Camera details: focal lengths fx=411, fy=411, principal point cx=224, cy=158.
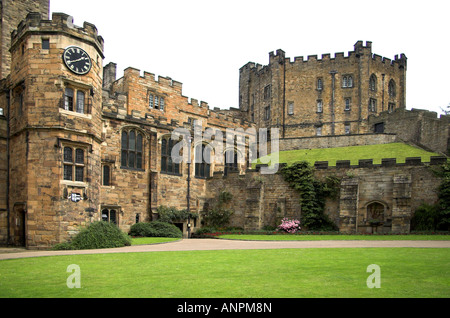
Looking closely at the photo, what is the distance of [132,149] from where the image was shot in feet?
97.4

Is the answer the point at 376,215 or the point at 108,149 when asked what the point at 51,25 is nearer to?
the point at 108,149

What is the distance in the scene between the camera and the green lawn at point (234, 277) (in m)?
8.42

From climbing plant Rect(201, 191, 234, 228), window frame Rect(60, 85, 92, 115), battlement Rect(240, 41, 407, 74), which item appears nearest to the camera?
window frame Rect(60, 85, 92, 115)

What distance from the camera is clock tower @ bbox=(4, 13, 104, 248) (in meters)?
20.9

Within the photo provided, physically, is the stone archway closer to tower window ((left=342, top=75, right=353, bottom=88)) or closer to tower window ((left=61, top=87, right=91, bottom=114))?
tower window ((left=61, top=87, right=91, bottom=114))

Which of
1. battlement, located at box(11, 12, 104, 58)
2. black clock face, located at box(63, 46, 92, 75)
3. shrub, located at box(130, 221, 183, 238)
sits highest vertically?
battlement, located at box(11, 12, 104, 58)

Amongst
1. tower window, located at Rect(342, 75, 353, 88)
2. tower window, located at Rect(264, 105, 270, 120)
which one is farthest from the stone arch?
tower window, located at Rect(264, 105, 270, 120)

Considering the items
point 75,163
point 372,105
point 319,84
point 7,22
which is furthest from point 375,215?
point 319,84

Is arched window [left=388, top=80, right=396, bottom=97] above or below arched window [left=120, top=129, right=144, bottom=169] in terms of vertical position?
above

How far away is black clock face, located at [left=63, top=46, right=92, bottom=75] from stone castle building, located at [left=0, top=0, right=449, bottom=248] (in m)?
0.05

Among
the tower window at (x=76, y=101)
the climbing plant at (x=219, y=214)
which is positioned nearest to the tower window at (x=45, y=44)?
the tower window at (x=76, y=101)

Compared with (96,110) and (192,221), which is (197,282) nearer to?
(96,110)

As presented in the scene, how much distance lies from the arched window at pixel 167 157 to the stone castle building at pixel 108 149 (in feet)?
0.27
